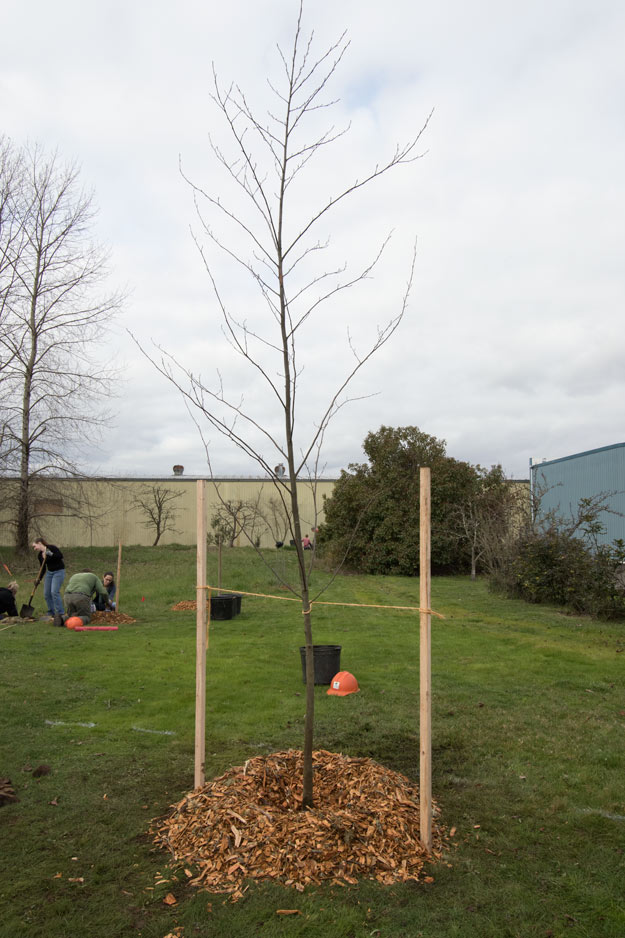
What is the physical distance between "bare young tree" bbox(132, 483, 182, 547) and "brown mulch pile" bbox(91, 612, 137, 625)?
20385 millimetres

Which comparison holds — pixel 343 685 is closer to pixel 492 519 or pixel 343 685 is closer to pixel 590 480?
pixel 492 519

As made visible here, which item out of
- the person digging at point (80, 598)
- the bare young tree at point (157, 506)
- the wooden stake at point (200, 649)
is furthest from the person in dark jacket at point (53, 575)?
the bare young tree at point (157, 506)

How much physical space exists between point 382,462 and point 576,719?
55.3 ft

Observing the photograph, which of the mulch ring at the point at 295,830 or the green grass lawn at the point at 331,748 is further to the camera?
the mulch ring at the point at 295,830

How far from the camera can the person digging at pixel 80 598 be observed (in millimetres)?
11469

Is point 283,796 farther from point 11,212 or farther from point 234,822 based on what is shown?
point 11,212

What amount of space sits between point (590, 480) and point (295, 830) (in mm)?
17807

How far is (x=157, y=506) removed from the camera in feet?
108

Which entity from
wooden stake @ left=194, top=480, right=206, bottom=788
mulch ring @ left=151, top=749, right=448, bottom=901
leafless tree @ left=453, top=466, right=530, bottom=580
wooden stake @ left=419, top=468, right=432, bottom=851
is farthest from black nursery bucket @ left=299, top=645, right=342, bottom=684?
leafless tree @ left=453, top=466, right=530, bottom=580

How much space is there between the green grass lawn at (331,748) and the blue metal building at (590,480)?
274 inches

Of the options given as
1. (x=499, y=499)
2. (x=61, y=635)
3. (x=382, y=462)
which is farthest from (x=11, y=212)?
(x=499, y=499)

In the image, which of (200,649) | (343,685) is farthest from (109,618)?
(200,649)

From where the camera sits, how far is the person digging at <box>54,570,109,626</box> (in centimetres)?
1147

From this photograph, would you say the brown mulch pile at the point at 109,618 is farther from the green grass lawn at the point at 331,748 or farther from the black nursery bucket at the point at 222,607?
the black nursery bucket at the point at 222,607
